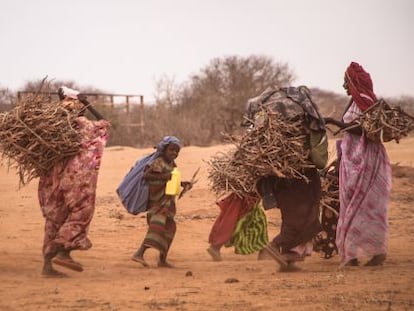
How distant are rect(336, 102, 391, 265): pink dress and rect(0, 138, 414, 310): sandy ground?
10.5 inches

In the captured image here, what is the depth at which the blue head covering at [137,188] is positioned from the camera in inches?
360

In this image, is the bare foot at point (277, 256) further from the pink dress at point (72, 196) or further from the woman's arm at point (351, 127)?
the pink dress at point (72, 196)

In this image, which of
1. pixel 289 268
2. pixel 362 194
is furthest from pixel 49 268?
pixel 362 194

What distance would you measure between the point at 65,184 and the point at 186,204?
6.57m

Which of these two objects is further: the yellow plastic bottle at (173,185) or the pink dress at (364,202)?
the yellow plastic bottle at (173,185)

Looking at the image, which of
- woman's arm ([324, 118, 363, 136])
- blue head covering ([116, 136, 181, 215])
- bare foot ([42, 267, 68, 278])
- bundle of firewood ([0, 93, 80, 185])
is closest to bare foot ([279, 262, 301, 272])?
woman's arm ([324, 118, 363, 136])

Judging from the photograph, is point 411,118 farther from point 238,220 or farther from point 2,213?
point 2,213

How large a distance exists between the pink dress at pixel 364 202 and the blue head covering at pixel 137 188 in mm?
2001

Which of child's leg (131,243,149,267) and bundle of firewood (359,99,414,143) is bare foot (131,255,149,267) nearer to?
child's leg (131,243,149,267)

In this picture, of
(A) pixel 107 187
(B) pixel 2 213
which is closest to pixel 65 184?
(B) pixel 2 213

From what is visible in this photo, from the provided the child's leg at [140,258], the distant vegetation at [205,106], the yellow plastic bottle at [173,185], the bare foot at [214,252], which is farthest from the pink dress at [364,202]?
the distant vegetation at [205,106]

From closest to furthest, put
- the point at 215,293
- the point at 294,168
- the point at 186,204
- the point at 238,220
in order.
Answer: the point at 215,293, the point at 294,168, the point at 238,220, the point at 186,204

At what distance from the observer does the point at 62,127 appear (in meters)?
8.09

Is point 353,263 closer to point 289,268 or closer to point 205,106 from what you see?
point 289,268
